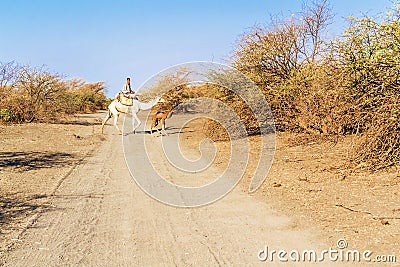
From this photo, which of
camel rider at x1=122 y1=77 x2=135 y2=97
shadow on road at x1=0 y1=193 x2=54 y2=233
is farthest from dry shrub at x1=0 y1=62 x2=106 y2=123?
shadow on road at x1=0 y1=193 x2=54 y2=233

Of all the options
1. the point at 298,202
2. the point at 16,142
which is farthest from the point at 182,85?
the point at 298,202

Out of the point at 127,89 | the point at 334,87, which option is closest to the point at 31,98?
the point at 127,89

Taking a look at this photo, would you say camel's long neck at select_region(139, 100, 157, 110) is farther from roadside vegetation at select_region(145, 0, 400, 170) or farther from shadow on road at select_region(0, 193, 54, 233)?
shadow on road at select_region(0, 193, 54, 233)

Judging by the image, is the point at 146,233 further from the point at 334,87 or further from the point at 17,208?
the point at 334,87

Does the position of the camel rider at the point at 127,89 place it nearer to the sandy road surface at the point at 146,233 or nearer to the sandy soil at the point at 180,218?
the sandy soil at the point at 180,218

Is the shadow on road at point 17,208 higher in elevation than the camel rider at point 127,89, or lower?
lower

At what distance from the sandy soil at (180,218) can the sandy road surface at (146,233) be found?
14 millimetres

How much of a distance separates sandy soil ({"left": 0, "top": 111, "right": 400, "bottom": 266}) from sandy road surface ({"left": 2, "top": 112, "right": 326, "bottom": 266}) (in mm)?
14

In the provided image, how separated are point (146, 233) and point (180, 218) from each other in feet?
2.88

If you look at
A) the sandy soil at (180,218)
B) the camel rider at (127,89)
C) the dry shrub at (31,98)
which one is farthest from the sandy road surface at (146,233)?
the dry shrub at (31,98)

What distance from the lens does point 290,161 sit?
1209cm

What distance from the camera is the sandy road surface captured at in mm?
4887

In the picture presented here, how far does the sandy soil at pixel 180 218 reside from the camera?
16.6ft

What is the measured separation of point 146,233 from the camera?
581cm
